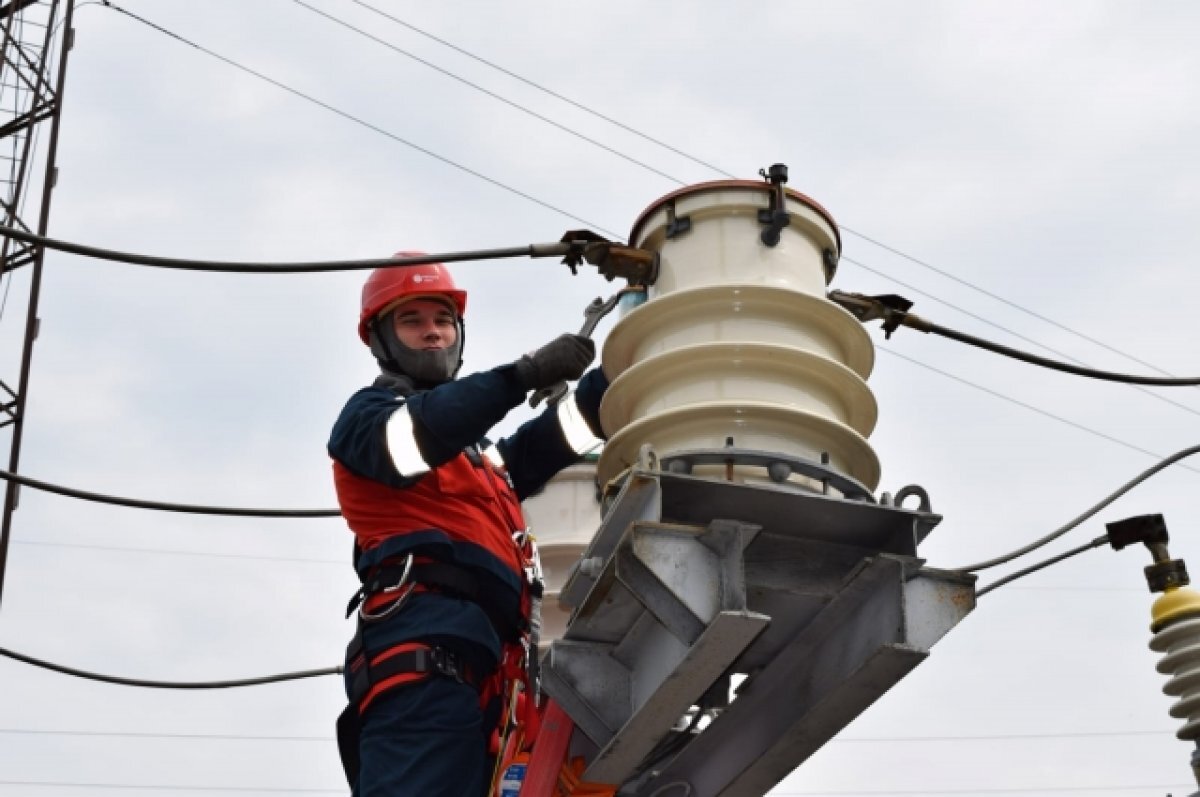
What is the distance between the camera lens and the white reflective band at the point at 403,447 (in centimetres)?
466

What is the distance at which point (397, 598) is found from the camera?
477cm

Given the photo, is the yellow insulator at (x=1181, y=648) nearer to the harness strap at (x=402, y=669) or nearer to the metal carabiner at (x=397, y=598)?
the harness strap at (x=402, y=669)

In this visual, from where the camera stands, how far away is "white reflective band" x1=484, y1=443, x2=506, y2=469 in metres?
5.43

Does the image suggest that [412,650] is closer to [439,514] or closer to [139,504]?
[439,514]

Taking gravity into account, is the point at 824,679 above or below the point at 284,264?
below

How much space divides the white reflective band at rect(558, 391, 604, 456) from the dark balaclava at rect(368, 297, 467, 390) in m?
0.39

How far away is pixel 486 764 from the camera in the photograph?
483cm

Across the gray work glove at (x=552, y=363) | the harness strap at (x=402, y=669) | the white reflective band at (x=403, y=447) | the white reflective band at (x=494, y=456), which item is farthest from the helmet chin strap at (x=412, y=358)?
the harness strap at (x=402, y=669)

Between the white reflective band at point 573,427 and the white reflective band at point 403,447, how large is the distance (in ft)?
3.04

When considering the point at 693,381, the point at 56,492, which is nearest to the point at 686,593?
the point at 693,381

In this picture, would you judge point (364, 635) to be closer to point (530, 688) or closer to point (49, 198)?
point (530, 688)

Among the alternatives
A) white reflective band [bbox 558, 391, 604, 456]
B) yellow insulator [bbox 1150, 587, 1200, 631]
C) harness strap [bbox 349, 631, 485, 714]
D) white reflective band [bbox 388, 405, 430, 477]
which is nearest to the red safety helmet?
white reflective band [bbox 558, 391, 604, 456]

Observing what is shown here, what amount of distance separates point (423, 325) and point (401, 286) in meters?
0.15

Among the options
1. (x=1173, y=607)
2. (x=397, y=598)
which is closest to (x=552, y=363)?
(x=397, y=598)
